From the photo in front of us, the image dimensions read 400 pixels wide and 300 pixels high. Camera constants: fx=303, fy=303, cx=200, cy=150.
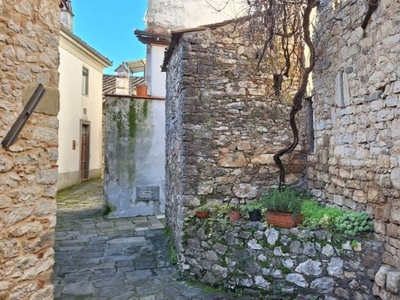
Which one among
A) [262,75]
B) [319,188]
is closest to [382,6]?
[262,75]

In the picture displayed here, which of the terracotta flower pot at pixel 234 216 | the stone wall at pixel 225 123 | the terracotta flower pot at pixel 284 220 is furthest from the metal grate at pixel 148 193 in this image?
the terracotta flower pot at pixel 284 220

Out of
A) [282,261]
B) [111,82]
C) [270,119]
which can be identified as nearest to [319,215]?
[282,261]

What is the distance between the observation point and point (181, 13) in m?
8.66

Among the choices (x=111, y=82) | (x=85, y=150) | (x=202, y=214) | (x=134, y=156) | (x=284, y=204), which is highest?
(x=111, y=82)

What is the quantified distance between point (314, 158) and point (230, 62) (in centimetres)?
174

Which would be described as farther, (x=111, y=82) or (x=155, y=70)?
(x=111, y=82)

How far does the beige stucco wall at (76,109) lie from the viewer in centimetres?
1073

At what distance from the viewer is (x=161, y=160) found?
7.28m

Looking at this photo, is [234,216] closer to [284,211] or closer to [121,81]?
[284,211]

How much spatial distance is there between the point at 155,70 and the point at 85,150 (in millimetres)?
5954

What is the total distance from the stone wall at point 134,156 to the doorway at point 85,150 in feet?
20.1

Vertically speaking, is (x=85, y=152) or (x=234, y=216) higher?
(x=85, y=152)

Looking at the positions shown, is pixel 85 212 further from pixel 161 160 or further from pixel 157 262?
pixel 157 262

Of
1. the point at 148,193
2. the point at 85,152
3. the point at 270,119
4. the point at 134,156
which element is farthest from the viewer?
the point at 85,152
